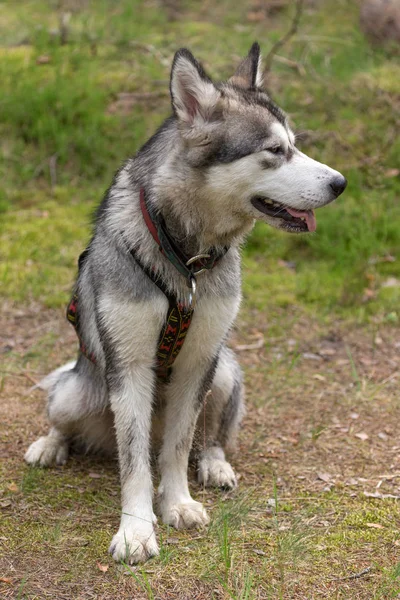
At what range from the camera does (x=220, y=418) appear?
3.83 metres

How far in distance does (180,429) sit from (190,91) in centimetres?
141

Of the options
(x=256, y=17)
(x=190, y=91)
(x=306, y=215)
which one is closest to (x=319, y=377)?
(x=306, y=215)

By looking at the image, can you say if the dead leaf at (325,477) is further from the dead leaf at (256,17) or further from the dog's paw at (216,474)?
the dead leaf at (256,17)

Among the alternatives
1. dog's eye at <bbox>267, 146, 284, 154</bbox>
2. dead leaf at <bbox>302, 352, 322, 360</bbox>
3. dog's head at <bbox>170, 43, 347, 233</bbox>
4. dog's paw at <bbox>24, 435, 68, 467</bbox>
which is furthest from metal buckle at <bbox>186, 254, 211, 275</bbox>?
dead leaf at <bbox>302, 352, 322, 360</bbox>

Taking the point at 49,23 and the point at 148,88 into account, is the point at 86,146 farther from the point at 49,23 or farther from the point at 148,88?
the point at 49,23

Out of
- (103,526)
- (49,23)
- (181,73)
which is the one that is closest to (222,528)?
(103,526)

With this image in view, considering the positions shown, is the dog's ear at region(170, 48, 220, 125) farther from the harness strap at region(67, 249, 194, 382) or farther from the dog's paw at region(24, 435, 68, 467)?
the dog's paw at region(24, 435, 68, 467)

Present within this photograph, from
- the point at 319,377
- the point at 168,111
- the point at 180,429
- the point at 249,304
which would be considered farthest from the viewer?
the point at 168,111

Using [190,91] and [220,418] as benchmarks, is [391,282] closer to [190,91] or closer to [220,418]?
[220,418]

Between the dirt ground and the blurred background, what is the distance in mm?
660

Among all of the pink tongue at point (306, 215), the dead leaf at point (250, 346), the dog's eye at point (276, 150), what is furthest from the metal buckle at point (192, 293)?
the dead leaf at point (250, 346)

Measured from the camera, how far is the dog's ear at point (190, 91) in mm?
2939

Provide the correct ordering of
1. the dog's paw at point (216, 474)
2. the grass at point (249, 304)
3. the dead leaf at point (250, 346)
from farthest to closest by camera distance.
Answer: the dead leaf at point (250, 346), the dog's paw at point (216, 474), the grass at point (249, 304)

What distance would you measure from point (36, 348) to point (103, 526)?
7.01 feet
